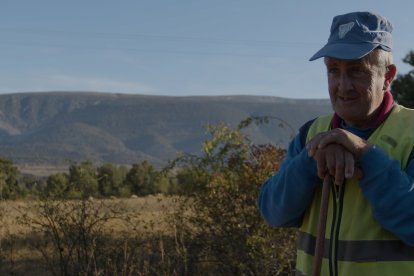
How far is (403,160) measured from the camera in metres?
2.14

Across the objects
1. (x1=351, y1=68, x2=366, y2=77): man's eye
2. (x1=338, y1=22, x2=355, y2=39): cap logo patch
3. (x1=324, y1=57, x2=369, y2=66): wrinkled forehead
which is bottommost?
(x1=351, y1=68, x2=366, y2=77): man's eye

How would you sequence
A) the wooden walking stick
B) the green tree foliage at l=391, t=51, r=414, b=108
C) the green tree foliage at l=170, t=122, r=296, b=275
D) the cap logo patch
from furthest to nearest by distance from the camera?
1. the green tree foliage at l=391, t=51, r=414, b=108
2. the green tree foliage at l=170, t=122, r=296, b=275
3. the cap logo patch
4. the wooden walking stick

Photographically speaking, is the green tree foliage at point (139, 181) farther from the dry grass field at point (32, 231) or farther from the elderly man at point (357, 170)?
the elderly man at point (357, 170)

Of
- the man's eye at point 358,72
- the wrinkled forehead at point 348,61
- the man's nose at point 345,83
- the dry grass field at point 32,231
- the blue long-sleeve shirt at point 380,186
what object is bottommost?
the dry grass field at point 32,231

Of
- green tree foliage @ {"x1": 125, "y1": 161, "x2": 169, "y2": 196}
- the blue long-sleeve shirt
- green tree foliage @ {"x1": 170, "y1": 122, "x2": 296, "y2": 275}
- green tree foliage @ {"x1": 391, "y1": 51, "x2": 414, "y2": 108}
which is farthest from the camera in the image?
green tree foliage @ {"x1": 125, "y1": 161, "x2": 169, "y2": 196}

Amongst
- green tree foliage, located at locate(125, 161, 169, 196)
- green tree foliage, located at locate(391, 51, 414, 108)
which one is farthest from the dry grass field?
green tree foliage, located at locate(125, 161, 169, 196)

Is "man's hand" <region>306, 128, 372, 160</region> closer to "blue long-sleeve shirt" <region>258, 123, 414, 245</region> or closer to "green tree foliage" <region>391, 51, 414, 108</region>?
"blue long-sleeve shirt" <region>258, 123, 414, 245</region>

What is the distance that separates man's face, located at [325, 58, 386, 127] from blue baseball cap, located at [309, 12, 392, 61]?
38mm

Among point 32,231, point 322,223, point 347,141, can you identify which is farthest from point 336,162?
point 32,231

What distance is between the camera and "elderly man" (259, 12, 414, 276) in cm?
204

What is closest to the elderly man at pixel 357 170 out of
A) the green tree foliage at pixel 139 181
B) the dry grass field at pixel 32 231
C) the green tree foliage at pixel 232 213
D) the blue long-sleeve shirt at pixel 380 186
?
the blue long-sleeve shirt at pixel 380 186

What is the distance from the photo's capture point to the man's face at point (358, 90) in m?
2.20

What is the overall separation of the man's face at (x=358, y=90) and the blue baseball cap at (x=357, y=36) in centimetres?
4

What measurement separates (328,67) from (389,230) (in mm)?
555
